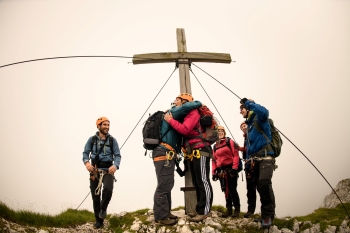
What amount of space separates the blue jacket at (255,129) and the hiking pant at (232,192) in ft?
4.06

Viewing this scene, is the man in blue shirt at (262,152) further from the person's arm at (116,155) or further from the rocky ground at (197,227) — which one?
the person's arm at (116,155)

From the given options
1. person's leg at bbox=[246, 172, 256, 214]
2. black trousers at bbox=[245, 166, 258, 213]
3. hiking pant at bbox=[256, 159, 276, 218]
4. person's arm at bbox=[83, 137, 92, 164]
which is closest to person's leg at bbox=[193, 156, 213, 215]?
hiking pant at bbox=[256, 159, 276, 218]

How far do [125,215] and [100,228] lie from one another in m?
0.94

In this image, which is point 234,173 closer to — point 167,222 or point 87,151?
point 167,222

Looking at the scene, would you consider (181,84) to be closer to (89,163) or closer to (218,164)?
(218,164)

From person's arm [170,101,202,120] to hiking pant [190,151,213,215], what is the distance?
3.46 ft

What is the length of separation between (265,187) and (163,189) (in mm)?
2256

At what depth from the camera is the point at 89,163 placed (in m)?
7.25

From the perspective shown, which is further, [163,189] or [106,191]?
[106,191]

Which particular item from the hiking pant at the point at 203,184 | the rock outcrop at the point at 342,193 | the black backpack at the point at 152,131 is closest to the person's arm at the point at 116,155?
the black backpack at the point at 152,131

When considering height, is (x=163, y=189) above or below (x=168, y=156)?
below

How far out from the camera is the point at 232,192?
7922 mm

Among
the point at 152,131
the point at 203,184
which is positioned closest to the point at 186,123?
the point at 152,131

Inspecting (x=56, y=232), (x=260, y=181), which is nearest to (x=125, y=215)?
(x=56, y=232)
